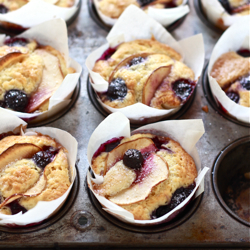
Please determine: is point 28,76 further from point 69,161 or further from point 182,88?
point 182,88

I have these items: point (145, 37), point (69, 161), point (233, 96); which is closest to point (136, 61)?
point (145, 37)

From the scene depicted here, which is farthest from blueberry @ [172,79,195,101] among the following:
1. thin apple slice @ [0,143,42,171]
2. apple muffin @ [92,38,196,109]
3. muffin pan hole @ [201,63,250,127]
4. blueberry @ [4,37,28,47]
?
blueberry @ [4,37,28,47]

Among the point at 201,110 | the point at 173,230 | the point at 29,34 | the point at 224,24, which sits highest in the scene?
the point at 29,34

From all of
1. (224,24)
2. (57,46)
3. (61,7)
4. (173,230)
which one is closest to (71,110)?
(57,46)

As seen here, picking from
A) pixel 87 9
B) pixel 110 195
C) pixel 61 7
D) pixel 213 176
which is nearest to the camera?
pixel 110 195

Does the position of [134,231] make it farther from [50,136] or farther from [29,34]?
[29,34]
